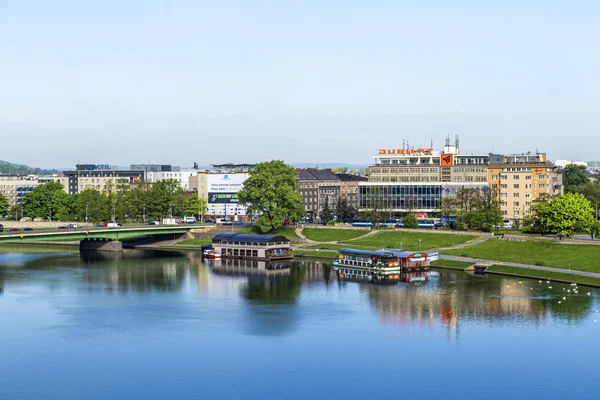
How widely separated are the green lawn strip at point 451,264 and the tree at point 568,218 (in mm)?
16708

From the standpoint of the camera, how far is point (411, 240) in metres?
156

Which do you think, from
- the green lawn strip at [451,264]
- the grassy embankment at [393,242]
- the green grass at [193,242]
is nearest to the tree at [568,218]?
the green lawn strip at [451,264]

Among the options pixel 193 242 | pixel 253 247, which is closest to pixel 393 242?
pixel 253 247

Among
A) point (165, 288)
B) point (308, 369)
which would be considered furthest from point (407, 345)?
point (165, 288)

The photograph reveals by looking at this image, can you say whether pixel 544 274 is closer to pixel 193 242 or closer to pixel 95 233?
pixel 193 242

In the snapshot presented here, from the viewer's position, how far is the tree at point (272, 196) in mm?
173500

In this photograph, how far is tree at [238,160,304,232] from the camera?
17350cm

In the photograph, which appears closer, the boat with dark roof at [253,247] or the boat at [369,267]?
the boat at [369,267]

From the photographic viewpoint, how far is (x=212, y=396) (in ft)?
211

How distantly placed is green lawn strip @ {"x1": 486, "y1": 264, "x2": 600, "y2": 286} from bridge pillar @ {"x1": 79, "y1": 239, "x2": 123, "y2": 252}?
77.8m

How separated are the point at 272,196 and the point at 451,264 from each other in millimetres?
52127

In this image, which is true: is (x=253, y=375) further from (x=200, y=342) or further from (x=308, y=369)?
(x=200, y=342)

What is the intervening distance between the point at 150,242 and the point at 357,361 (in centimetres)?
11009

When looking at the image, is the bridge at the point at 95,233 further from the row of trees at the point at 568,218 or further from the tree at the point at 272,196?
the row of trees at the point at 568,218
